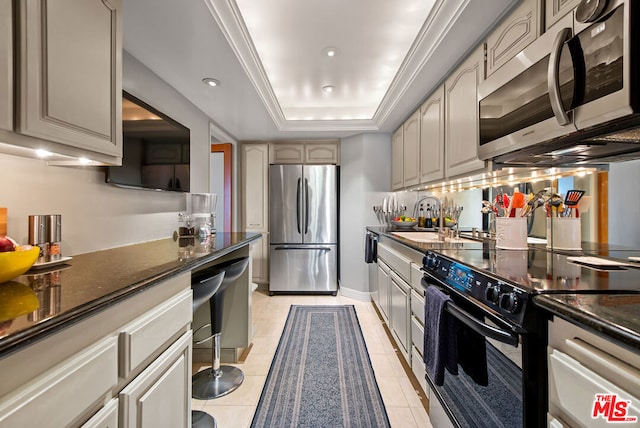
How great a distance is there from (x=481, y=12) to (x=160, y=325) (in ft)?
7.10

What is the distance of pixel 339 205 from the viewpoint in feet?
14.0

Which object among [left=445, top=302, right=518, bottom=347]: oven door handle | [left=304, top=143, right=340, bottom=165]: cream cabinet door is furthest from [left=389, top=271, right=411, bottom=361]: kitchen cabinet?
[left=304, top=143, right=340, bottom=165]: cream cabinet door

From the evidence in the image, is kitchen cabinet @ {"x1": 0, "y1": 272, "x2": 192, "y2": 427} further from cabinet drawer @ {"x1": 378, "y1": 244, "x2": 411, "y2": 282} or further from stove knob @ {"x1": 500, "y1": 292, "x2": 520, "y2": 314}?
cabinet drawer @ {"x1": 378, "y1": 244, "x2": 411, "y2": 282}

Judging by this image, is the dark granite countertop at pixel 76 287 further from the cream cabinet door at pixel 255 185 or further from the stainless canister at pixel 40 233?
the cream cabinet door at pixel 255 185

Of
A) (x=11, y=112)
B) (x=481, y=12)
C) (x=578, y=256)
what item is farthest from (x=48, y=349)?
(x=481, y=12)

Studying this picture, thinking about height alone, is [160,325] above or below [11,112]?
below

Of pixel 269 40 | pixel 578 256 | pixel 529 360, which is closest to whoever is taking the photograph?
pixel 529 360

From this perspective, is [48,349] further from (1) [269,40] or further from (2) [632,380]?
(1) [269,40]

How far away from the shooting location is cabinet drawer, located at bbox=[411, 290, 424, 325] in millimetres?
1765

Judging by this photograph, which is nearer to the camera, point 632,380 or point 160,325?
point 632,380

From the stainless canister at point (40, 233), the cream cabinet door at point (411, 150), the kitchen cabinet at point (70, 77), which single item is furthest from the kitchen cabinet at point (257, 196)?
the stainless canister at point (40, 233)

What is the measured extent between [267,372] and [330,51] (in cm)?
259

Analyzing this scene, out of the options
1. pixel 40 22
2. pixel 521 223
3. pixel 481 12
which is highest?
pixel 481 12

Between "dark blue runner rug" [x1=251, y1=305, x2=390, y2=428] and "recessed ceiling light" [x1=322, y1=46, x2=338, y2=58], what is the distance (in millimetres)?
2506
